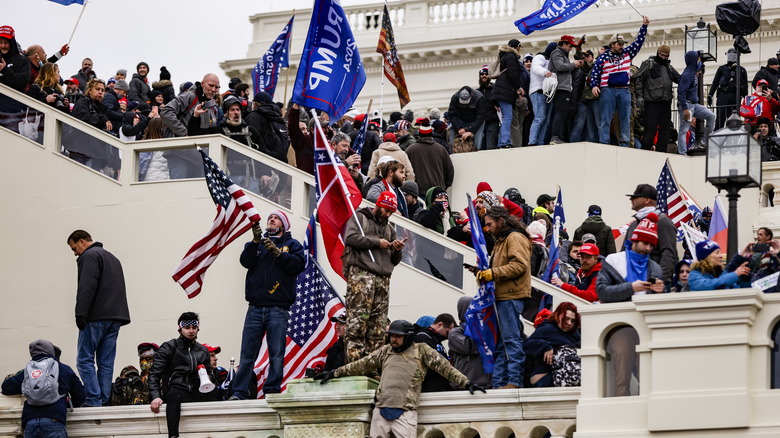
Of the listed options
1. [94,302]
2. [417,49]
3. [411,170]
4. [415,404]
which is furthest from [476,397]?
[417,49]

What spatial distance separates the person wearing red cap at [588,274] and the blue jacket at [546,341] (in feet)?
2.99

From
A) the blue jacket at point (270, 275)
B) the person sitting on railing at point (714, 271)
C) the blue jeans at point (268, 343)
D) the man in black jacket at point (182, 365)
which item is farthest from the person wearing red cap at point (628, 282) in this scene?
the man in black jacket at point (182, 365)

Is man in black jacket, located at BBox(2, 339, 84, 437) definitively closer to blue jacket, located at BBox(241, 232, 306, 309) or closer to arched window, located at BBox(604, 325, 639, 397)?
blue jacket, located at BBox(241, 232, 306, 309)

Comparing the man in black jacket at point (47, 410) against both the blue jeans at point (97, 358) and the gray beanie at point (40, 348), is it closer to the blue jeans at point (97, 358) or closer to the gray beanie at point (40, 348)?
the gray beanie at point (40, 348)

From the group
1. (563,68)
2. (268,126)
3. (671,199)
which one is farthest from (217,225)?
(563,68)

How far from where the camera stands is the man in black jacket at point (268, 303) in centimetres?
1669

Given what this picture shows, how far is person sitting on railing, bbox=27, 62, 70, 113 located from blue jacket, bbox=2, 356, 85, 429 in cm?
667

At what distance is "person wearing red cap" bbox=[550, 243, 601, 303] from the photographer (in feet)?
53.7

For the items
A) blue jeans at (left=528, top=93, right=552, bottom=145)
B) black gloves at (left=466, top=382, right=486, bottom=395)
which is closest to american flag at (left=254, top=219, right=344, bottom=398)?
black gloves at (left=466, top=382, right=486, bottom=395)

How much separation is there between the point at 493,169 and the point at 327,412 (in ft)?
34.1

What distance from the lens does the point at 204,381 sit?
53.6ft

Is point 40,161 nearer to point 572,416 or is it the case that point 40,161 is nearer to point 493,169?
point 493,169

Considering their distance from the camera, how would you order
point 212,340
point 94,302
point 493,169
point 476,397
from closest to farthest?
Result: 1. point 476,397
2. point 94,302
3. point 212,340
4. point 493,169

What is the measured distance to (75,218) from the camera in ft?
71.4
